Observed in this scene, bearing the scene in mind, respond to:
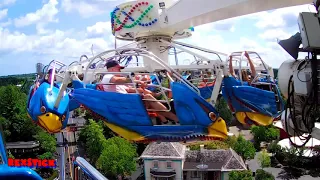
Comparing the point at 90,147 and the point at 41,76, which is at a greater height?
the point at 41,76

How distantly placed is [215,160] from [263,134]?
536cm

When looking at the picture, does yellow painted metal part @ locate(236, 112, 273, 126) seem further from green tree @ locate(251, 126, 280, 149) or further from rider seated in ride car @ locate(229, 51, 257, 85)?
green tree @ locate(251, 126, 280, 149)

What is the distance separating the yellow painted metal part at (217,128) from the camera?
18.4ft

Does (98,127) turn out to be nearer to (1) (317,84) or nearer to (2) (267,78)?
Answer: (2) (267,78)

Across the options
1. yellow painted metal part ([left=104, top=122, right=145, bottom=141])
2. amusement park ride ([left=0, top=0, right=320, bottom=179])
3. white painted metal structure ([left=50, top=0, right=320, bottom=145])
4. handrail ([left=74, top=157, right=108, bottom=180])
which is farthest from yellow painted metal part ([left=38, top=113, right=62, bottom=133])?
handrail ([left=74, top=157, right=108, bottom=180])

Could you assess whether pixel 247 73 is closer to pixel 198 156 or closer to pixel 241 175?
pixel 241 175

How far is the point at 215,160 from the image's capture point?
18.9m

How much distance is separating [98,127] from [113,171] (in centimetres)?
384

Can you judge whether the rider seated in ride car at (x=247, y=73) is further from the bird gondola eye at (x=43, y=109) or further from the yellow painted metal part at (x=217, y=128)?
the bird gondola eye at (x=43, y=109)

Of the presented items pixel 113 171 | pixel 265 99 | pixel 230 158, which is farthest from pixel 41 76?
pixel 230 158

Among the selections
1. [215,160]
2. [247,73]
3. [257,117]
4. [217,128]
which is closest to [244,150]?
[215,160]

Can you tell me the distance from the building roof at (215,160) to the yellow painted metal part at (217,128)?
12434mm

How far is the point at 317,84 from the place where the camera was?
3.25m

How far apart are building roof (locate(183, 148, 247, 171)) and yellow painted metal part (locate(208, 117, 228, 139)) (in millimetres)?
12434
